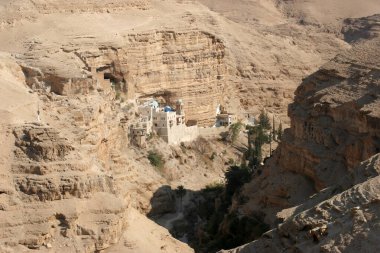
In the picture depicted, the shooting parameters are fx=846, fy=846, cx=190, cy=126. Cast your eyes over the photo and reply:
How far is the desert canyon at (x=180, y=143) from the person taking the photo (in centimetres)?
2716

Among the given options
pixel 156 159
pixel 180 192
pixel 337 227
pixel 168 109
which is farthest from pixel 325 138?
pixel 168 109

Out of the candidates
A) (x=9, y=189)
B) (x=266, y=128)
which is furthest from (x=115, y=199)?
(x=266, y=128)

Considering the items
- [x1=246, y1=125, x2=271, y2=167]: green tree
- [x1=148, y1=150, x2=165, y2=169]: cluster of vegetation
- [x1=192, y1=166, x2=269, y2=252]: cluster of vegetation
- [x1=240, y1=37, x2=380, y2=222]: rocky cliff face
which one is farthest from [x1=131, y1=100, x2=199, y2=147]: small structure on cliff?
[x1=240, y1=37, x2=380, y2=222]: rocky cliff face

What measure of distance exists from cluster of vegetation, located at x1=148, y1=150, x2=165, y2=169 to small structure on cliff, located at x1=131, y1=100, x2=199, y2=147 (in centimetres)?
76

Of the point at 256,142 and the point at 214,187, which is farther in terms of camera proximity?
the point at 256,142

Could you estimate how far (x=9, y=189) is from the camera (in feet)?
90.4

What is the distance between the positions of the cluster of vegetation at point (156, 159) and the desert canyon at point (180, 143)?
0.11 metres

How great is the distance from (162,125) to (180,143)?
6.97 feet

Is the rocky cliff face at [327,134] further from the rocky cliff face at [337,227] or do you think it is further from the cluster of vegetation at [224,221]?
the rocky cliff face at [337,227]

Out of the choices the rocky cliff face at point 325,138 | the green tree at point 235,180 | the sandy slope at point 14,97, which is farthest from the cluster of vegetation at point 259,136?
the sandy slope at point 14,97

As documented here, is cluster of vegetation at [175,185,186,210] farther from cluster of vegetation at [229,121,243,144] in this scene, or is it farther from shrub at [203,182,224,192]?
cluster of vegetation at [229,121,243,144]

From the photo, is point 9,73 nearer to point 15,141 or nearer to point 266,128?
point 15,141

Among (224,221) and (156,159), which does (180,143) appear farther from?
(224,221)

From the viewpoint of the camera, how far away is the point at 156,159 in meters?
48.2
